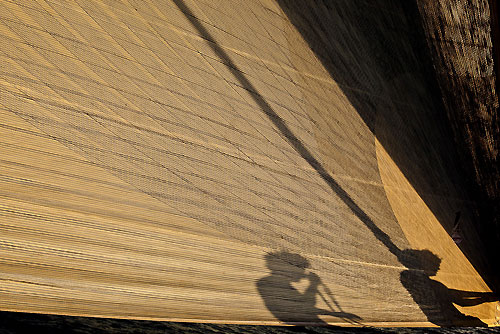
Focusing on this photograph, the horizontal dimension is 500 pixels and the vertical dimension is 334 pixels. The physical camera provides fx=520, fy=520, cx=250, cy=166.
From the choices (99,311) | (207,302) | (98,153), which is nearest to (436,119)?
(207,302)

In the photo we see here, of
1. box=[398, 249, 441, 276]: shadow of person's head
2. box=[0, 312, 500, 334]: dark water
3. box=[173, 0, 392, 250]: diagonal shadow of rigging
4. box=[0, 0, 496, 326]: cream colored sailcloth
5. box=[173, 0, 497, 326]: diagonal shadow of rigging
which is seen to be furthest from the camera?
box=[0, 312, 500, 334]: dark water

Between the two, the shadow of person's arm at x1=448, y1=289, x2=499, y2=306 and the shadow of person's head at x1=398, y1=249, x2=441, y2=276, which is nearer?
the shadow of person's head at x1=398, y1=249, x2=441, y2=276

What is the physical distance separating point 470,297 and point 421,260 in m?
0.40

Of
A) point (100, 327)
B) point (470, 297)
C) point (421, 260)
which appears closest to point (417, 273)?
point (421, 260)

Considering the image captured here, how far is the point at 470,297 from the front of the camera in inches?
106

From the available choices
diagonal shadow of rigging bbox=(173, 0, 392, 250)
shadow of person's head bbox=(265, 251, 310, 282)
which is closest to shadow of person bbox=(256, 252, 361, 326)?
shadow of person's head bbox=(265, 251, 310, 282)

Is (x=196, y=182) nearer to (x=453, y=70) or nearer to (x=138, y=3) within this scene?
(x=138, y=3)

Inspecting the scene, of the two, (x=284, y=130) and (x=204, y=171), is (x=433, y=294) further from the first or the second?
(x=204, y=171)

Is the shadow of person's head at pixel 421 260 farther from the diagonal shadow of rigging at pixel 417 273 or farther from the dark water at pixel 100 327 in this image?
the dark water at pixel 100 327

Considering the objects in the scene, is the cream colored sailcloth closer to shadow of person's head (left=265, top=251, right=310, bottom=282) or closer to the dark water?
shadow of person's head (left=265, top=251, right=310, bottom=282)

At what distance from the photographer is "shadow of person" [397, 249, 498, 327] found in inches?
101

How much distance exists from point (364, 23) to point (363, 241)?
980 mm

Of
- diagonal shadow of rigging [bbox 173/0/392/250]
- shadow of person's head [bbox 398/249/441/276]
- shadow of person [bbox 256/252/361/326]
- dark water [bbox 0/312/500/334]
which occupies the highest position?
diagonal shadow of rigging [bbox 173/0/392/250]

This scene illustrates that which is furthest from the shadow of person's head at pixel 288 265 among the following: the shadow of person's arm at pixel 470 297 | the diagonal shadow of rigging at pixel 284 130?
the shadow of person's arm at pixel 470 297
